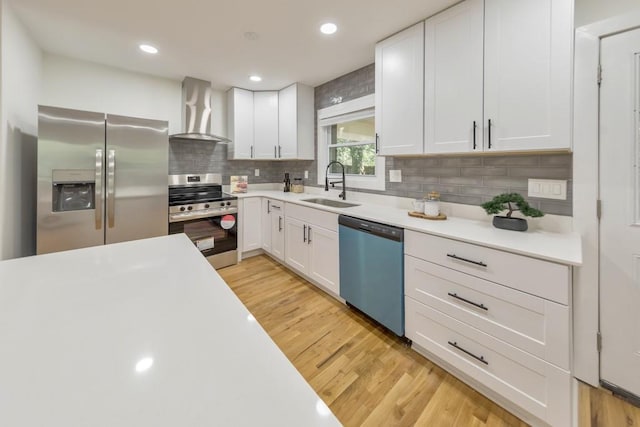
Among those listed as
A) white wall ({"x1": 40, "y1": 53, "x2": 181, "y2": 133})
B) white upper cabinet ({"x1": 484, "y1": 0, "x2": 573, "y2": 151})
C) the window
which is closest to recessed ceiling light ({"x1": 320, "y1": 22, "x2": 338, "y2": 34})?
the window

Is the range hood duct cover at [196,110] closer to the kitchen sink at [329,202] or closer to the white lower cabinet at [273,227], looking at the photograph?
the white lower cabinet at [273,227]

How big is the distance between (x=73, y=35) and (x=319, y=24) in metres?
2.10

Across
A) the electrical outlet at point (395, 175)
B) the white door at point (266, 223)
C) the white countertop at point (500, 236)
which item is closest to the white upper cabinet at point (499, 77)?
the white countertop at point (500, 236)

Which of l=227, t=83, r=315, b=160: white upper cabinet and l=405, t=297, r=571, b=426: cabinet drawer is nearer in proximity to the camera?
l=405, t=297, r=571, b=426: cabinet drawer

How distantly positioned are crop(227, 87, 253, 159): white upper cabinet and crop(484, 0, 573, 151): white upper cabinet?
2889mm

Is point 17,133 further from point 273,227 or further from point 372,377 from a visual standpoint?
point 372,377

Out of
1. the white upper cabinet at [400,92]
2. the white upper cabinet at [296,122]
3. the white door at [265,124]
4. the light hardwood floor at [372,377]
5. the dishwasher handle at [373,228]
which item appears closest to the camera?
the light hardwood floor at [372,377]

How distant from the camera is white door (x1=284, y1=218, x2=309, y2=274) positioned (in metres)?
2.90

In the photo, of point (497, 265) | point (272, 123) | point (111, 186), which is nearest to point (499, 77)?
point (497, 265)

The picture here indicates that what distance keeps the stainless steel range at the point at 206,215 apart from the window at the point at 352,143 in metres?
1.30

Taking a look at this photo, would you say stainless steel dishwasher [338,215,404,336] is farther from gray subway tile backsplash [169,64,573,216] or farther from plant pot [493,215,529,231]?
gray subway tile backsplash [169,64,573,216]

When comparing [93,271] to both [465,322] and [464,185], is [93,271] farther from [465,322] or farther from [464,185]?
[464,185]

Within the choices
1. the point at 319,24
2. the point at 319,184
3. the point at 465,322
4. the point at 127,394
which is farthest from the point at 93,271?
the point at 319,184

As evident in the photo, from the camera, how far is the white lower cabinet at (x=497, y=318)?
1.23 m
